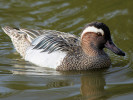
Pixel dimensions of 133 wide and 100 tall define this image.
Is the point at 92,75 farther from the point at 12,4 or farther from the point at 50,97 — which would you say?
the point at 12,4

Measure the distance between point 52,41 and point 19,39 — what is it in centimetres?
162

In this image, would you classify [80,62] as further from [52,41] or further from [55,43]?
[52,41]

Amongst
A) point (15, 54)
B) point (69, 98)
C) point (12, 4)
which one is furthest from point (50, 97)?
point (12, 4)

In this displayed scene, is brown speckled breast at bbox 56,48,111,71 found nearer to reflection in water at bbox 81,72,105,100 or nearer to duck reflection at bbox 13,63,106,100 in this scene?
duck reflection at bbox 13,63,106,100

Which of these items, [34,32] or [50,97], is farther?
Result: [34,32]

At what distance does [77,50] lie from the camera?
370 inches

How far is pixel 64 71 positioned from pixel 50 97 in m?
1.82

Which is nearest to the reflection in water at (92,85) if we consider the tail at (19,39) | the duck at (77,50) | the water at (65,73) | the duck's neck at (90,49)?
the water at (65,73)

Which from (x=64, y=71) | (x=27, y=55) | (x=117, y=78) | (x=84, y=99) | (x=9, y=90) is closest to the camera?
(x=84, y=99)

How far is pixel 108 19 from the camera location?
12.8 metres

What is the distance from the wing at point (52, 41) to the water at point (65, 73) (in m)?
0.62

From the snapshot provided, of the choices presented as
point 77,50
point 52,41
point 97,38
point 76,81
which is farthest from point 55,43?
point 76,81

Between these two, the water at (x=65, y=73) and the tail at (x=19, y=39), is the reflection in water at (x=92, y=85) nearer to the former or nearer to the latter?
the water at (x=65, y=73)

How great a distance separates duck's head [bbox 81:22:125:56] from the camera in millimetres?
8930
